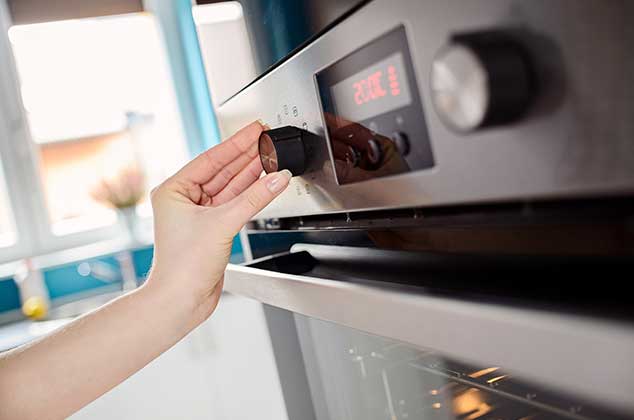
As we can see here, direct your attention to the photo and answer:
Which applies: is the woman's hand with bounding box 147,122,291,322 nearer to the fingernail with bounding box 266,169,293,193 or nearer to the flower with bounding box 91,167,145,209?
the fingernail with bounding box 266,169,293,193

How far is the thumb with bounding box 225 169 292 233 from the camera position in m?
0.60

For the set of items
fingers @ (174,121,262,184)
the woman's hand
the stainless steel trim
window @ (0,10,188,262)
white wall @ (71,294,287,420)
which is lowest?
white wall @ (71,294,287,420)

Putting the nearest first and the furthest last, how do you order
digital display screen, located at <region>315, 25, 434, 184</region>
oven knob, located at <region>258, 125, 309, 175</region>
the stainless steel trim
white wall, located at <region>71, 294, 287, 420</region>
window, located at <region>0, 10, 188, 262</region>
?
the stainless steel trim → digital display screen, located at <region>315, 25, 434, 184</region> → oven knob, located at <region>258, 125, 309, 175</region> → white wall, located at <region>71, 294, 287, 420</region> → window, located at <region>0, 10, 188, 262</region>

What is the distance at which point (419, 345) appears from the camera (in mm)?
373

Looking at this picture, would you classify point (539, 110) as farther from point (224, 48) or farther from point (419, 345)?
point (224, 48)

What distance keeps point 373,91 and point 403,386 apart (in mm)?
321

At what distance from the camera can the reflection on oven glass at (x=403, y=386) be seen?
49 centimetres

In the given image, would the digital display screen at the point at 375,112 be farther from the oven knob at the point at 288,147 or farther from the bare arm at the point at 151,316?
the bare arm at the point at 151,316

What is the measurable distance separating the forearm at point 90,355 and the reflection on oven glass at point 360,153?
27 cm

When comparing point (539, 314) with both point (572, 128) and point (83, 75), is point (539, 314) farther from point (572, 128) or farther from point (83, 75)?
point (83, 75)

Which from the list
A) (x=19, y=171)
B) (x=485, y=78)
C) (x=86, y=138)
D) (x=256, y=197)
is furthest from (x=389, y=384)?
(x=86, y=138)

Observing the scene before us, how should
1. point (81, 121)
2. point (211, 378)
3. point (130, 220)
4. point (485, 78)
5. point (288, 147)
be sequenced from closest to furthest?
point (485, 78) < point (288, 147) < point (211, 378) < point (130, 220) < point (81, 121)

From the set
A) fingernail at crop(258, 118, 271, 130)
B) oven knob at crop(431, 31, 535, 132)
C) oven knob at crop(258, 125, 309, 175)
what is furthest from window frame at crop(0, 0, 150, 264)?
oven knob at crop(431, 31, 535, 132)

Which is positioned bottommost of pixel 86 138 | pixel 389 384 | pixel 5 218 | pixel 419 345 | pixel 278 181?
pixel 389 384
